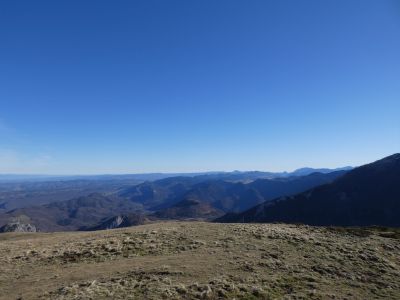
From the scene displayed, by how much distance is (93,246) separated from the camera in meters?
35.0

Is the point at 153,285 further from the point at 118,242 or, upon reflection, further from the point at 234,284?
the point at 118,242

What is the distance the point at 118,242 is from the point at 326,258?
18730mm

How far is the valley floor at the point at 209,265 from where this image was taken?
23641 mm

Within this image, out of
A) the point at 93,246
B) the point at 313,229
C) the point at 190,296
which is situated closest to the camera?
the point at 190,296

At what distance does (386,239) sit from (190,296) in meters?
24.5

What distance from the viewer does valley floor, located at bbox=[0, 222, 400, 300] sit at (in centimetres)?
2364

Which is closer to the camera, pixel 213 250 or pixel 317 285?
pixel 317 285

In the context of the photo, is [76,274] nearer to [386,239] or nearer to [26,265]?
[26,265]

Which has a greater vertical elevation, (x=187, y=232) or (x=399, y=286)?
(x=187, y=232)

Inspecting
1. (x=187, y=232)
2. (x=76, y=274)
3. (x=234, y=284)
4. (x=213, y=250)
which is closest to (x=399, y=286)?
(x=234, y=284)

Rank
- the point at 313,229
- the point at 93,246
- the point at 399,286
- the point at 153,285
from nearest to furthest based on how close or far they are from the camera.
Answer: the point at 153,285 < the point at 399,286 < the point at 93,246 < the point at 313,229

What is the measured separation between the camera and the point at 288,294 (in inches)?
914

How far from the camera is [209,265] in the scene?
2781 cm

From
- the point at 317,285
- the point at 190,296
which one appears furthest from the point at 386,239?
the point at 190,296
